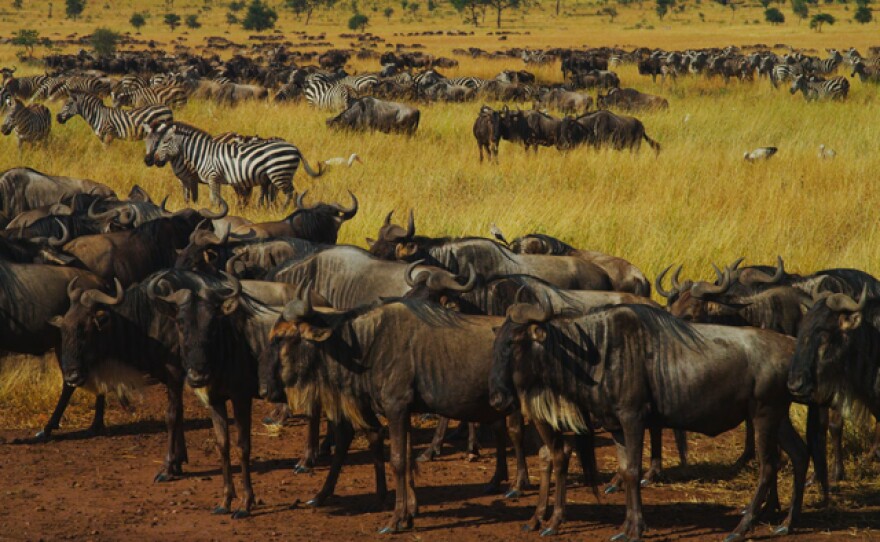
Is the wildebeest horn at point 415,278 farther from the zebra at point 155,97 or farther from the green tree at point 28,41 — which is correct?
the green tree at point 28,41

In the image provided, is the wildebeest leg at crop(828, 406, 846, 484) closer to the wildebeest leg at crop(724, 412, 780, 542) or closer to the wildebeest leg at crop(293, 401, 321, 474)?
the wildebeest leg at crop(724, 412, 780, 542)

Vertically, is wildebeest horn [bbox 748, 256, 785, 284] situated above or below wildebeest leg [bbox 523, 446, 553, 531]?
above

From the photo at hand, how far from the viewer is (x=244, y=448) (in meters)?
6.66

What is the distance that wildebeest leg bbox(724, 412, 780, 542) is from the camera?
595 centimetres

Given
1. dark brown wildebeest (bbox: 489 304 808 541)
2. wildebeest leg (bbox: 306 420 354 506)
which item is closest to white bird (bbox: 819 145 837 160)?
dark brown wildebeest (bbox: 489 304 808 541)

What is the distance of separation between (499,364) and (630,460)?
792 mm

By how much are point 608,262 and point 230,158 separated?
23.8ft

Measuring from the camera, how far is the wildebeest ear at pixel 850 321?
19.8 feet

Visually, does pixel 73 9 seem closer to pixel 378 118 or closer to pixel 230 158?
pixel 378 118

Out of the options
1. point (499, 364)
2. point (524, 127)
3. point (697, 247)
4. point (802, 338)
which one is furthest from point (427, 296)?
point (524, 127)

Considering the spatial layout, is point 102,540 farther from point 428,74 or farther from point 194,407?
point 428,74

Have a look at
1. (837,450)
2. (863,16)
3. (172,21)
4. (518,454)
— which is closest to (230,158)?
(518,454)

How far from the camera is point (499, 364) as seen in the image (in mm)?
5969

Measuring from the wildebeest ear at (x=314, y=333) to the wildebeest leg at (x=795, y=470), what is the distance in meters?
2.36
